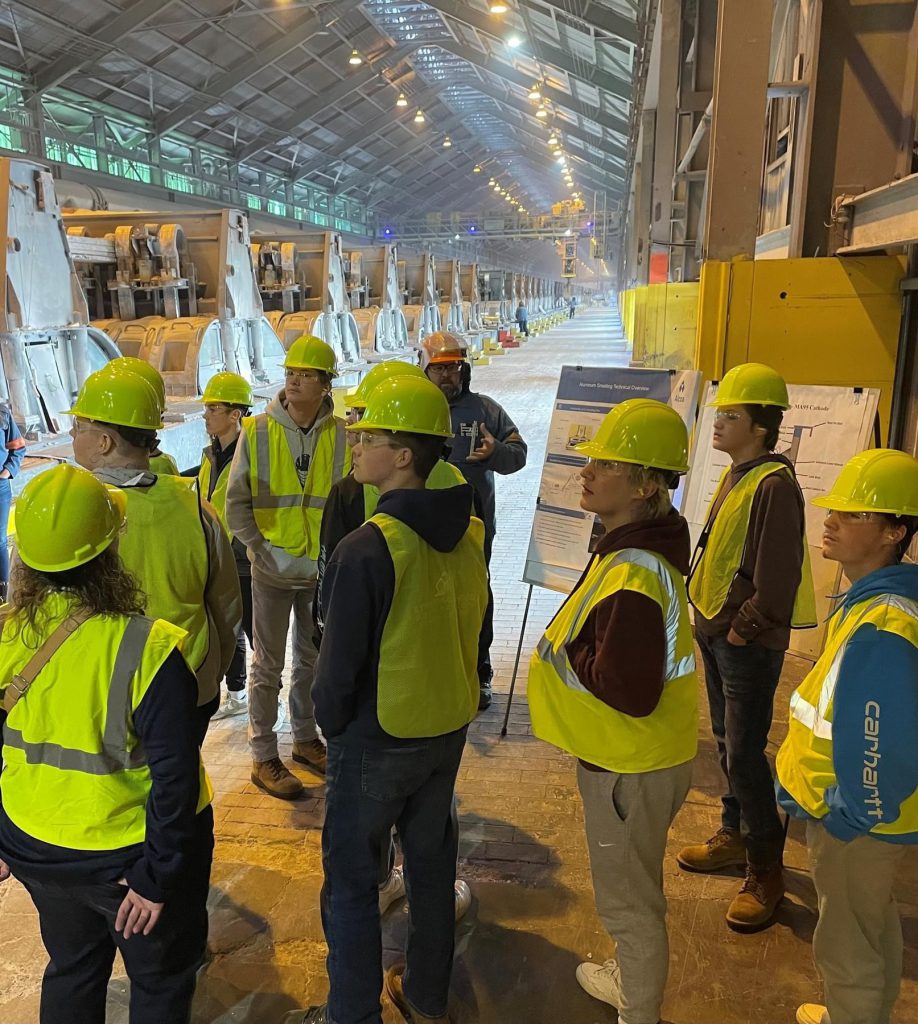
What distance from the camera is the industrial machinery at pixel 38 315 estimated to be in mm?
6480

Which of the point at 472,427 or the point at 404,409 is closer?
the point at 404,409

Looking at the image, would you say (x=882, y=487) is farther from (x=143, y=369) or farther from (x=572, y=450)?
(x=143, y=369)

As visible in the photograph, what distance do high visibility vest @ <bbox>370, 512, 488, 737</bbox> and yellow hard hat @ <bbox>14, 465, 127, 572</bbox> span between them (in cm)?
64

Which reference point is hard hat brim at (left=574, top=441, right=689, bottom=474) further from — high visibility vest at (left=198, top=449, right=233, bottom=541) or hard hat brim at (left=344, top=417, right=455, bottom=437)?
high visibility vest at (left=198, top=449, right=233, bottom=541)

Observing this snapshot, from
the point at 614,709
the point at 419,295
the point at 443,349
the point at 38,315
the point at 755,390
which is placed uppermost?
the point at 419,295

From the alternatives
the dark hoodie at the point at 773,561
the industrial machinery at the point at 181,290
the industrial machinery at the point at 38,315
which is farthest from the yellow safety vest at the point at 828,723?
the industrial machinery at the point at 181,290

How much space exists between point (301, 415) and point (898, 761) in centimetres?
257

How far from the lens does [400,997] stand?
2357mm

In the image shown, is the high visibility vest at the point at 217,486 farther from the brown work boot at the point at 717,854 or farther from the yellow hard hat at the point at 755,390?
the brown work boot at the point at 717,854

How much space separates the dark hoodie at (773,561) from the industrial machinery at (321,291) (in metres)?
11.0

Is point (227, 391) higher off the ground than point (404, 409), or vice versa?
point (404, 409)

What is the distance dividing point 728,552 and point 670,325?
5527 millimetres

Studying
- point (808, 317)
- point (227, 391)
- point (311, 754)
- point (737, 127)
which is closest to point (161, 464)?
point (227, 391)

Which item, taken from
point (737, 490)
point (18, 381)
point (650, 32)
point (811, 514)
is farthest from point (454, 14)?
point (737, 490)
